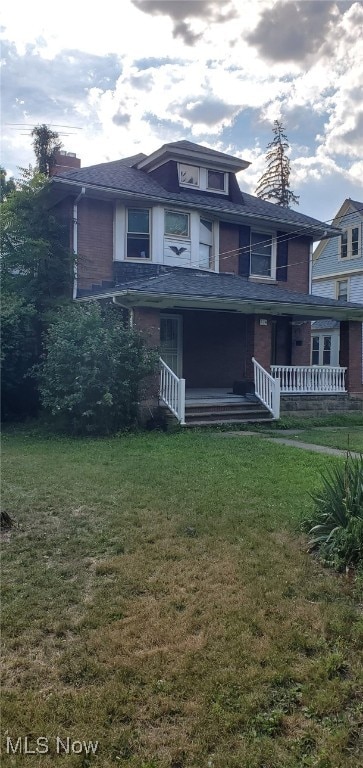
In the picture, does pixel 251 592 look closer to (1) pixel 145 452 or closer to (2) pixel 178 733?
(2) pixel 178 733

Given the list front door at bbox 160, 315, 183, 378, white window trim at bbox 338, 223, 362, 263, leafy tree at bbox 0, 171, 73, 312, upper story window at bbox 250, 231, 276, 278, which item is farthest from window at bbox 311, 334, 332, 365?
leafy tree at bbox 0, 171, 73, 312

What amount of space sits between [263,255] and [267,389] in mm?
5970

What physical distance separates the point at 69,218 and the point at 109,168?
10.2 ft

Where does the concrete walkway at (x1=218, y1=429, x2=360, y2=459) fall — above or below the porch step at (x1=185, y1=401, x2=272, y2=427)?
below

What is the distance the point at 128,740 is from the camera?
2277 millimetres

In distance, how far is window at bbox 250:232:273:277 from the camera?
17.1 metres

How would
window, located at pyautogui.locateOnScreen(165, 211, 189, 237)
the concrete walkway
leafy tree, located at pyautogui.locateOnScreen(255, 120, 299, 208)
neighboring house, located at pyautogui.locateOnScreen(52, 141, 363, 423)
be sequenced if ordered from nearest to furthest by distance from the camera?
the concrete walkway < neighboring house, located at pyautogui.locateOnScreen(52, 141, 363, 423) < window, located at pyautogui.locateOnScreen(165, 211, 189, 237) < leafy tree, located at pyautogui.locateOnScreen(255, 120, 299, 208)

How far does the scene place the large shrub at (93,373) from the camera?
10.4 m

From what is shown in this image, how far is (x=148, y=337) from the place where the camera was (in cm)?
1199

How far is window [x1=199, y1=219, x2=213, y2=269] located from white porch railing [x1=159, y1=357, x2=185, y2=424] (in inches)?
193

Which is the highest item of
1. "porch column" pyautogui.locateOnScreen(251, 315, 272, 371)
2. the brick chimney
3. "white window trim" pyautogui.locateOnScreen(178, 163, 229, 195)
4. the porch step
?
the brick chimney

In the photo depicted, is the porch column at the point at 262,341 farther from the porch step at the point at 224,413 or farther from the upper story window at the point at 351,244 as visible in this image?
the upper story window at the point at 351,244

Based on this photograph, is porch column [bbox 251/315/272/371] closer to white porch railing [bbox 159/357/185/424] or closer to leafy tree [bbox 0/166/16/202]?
white porch railing [bbox 159/357/185/424]

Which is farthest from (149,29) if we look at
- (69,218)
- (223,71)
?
(69,218)
